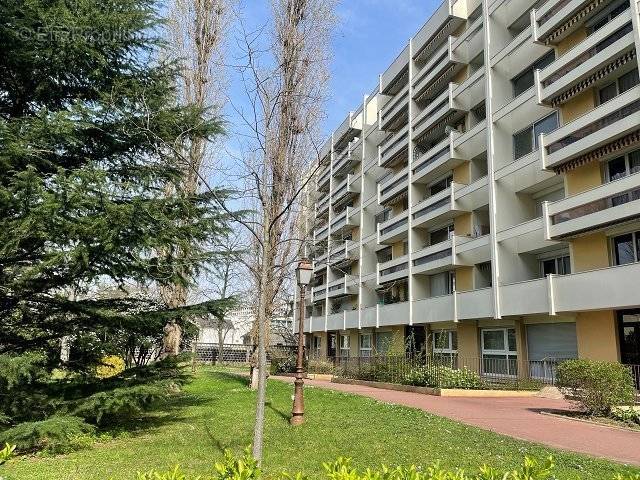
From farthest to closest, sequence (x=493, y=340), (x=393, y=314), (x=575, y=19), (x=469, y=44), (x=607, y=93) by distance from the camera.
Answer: (x=393, y=314) → (x=469, y=44) → (x=493, y=340) → (x=575, y=19) → (x=607, y=93)

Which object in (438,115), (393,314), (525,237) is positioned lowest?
(393,314)

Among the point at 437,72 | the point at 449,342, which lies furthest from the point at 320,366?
the point at 437,72

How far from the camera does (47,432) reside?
737 cm

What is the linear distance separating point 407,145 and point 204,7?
15.5 m

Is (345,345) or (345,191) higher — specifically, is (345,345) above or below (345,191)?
below

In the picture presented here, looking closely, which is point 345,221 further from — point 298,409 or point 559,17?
point 298,409

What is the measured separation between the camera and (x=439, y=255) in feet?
82.1

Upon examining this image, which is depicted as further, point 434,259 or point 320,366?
point 320,366

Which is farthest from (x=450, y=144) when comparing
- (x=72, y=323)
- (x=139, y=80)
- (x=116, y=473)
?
(x=116, y=473)

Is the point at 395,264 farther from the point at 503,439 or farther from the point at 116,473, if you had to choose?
the point at 116,473

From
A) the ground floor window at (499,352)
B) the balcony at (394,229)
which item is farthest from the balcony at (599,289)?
the balcony at (394,229)

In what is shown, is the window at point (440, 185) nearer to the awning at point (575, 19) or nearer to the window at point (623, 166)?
the awning at point (575, 19)

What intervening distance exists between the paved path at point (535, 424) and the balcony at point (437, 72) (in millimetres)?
17441

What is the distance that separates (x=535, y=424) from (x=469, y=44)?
20329mm
